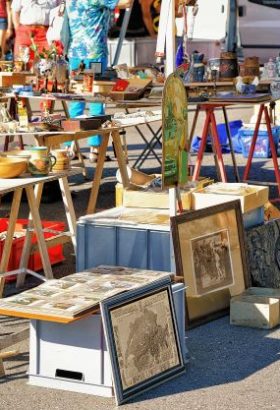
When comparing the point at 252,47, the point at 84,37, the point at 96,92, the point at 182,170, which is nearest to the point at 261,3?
the point at 252,47

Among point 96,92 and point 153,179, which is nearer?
point 153,179

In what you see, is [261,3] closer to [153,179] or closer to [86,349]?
[153,179]

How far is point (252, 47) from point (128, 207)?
11590mm

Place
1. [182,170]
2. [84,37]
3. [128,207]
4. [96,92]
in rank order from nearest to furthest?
[182,170] → [128,207] → [96,92] → [84,37]

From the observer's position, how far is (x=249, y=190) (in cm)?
651

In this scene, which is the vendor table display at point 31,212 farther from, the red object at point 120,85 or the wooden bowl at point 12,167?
the red object at point 120,85

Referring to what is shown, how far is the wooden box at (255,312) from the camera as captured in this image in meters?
5.79

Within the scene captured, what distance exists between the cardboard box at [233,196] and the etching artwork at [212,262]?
32cm

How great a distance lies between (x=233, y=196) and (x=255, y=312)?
30.4 inches

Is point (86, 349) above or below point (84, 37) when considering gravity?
below

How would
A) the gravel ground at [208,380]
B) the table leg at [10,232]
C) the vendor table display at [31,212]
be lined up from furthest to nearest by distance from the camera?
the table leg at [10,232] < the vendor table display at [31,212] < the gravel ground at [208,380]

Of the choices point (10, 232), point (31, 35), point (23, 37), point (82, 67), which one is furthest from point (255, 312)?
point (23, 37)

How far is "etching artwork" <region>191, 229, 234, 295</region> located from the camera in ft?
19.1

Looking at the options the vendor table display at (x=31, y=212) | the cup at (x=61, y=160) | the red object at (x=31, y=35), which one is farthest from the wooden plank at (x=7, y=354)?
the red object at (x=31, y=35)
